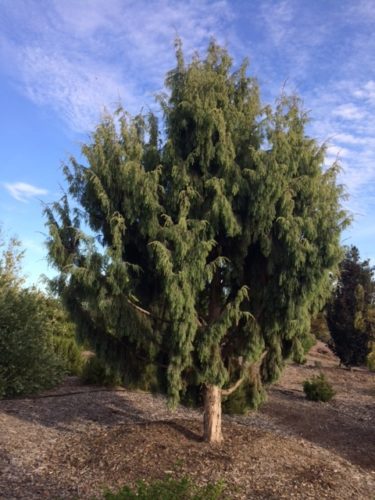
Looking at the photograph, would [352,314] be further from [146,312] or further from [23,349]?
[146,312]

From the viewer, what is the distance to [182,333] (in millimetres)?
5953

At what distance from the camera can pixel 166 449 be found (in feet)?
21.3

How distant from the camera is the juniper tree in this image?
598 centimetres

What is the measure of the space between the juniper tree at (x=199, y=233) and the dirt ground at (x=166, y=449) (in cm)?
72

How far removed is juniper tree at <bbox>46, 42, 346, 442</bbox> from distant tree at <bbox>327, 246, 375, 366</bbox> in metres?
11.2

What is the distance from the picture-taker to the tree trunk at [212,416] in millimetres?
6879

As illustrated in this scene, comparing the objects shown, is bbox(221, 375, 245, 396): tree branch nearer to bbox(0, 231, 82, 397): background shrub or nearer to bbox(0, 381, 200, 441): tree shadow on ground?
bbox(0, 381, 200, 441): tree shadow on ground

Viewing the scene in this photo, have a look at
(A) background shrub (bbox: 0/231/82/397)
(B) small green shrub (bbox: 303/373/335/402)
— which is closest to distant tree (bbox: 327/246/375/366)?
(B) small green shrub (bbox: 303/373/335/402)

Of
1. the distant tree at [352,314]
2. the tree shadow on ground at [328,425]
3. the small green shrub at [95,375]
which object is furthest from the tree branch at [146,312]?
the distant tree at [352,314]

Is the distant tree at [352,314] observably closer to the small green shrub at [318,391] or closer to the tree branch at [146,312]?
the small green shrub at [318,391]

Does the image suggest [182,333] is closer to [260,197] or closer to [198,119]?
[260,197]

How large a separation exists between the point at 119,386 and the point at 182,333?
601 cm

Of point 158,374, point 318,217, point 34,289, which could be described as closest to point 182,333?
point 158,374

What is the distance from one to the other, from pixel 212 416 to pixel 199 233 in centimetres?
264
